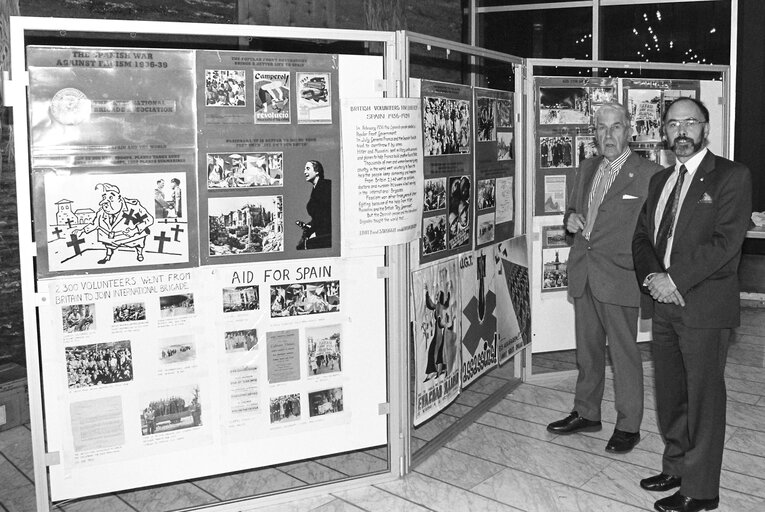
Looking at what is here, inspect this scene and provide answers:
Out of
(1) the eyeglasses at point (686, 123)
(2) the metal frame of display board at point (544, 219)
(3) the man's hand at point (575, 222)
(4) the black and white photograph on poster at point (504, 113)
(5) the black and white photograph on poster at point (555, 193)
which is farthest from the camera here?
(5) the black and white photograph on poster at point (555, 193)

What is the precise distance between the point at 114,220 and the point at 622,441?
2643mm

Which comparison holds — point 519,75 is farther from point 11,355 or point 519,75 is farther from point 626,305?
point 11,355

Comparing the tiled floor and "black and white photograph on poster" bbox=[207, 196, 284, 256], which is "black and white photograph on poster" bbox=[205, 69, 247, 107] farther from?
the tiled floor

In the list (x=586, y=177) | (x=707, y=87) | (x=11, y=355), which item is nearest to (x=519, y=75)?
(x=586, y=177)

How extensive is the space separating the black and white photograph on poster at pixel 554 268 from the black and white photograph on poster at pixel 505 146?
738 mm

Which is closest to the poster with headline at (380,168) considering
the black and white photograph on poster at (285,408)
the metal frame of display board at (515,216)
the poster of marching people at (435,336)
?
the poster of marching people at (435,336)

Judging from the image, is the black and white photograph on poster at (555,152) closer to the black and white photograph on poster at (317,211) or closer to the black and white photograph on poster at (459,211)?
the black and white photograph on poster at (459,211)

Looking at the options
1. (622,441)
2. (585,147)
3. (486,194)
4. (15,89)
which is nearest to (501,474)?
(622,441)

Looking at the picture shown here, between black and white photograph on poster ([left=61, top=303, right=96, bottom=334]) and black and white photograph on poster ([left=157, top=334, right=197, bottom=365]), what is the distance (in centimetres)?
27

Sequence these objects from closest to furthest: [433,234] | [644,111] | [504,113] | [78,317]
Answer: [78,317]
[433,234]
[504,113]
[644,111]

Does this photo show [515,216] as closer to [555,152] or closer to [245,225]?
[555,152]

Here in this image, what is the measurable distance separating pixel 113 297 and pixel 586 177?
2525 millimetres

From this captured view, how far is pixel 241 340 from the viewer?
325cm

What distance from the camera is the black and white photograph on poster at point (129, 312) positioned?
3.03 m
